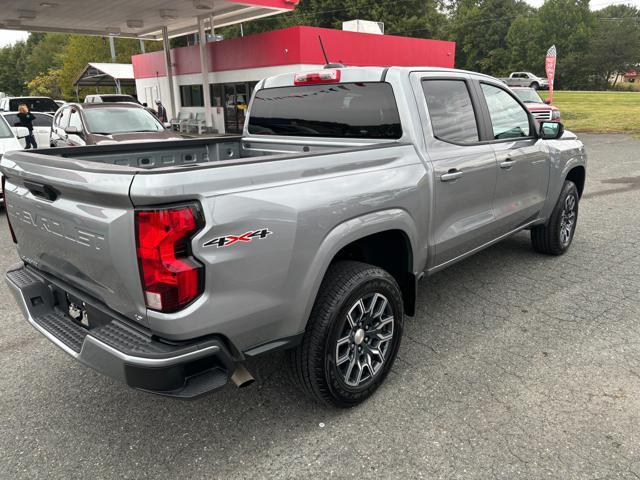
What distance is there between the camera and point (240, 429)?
278 cm

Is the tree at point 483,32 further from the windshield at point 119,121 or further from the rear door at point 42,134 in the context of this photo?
the windshield at point 119,121

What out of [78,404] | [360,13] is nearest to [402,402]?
[78,404]

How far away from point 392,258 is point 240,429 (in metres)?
1.42

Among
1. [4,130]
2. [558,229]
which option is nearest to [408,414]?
[558,229]

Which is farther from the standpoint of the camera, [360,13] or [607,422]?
[360,13]

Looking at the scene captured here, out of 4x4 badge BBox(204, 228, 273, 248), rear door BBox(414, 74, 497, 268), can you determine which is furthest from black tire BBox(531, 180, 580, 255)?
4x4 badge BBox(204, 228, 273, 248)

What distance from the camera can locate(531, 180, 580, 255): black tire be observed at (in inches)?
204

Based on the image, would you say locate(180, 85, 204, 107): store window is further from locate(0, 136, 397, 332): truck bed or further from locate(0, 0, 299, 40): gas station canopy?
locate(0, 136, 397, 332): truck bed

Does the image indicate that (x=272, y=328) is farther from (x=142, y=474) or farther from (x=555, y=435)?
(x=555, y=435)

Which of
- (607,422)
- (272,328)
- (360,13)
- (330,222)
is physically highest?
(360,13)

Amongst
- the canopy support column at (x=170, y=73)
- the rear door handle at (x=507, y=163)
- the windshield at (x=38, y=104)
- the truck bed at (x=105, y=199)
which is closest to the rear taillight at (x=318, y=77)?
the truck bed at (x=105, y=199)

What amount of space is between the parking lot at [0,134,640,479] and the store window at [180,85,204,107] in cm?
2438

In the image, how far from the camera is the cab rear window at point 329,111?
11.3 ft

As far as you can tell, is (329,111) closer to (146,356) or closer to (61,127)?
(146,356)
